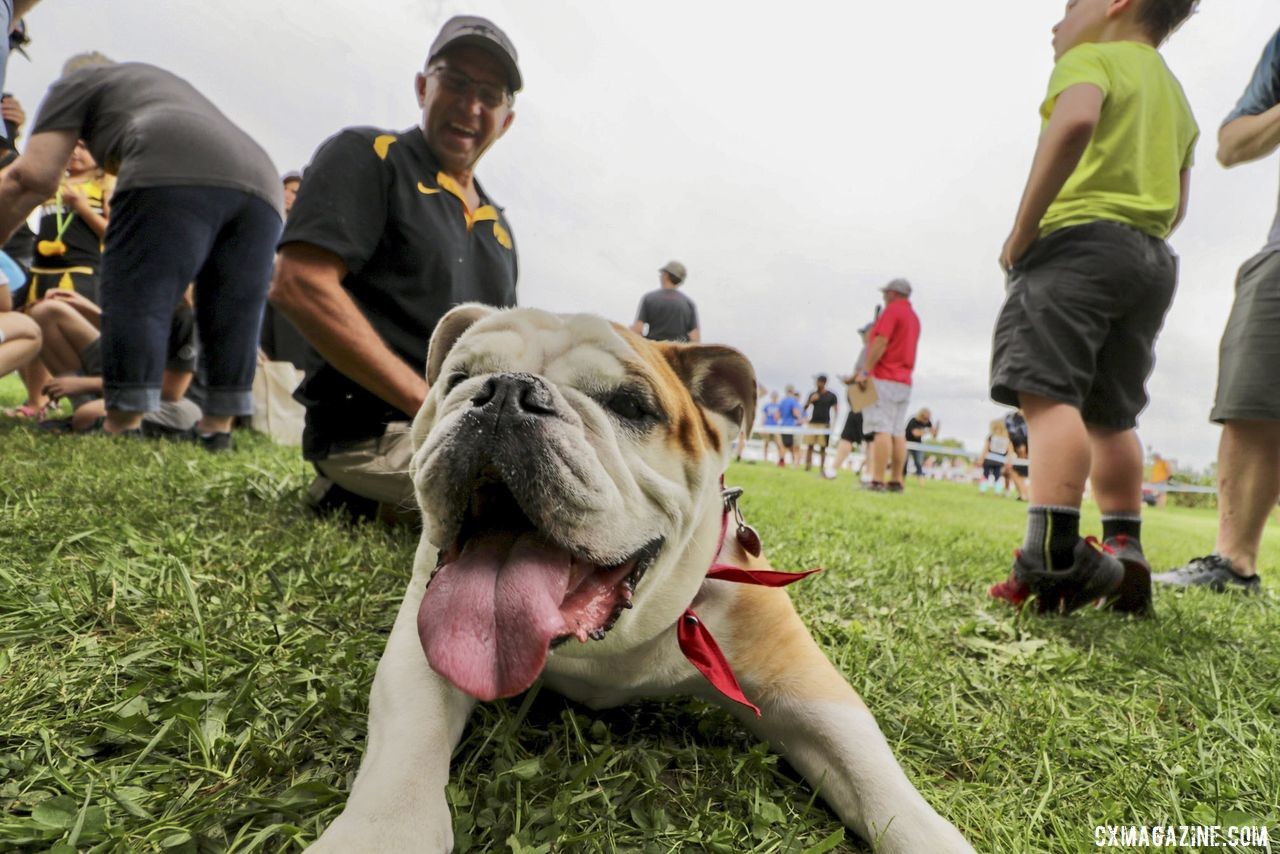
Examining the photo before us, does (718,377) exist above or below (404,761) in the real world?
above

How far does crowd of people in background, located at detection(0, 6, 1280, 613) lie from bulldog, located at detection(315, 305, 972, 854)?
740 millimetres

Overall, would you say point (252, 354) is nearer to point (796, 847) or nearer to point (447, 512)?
point (447, 512)

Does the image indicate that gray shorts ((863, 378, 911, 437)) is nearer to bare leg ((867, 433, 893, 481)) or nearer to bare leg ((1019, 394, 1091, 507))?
bare leg ((867, 433, 893, 481))

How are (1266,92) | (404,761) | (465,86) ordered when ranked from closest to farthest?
(404,761)
(465,86)
(1266,92)

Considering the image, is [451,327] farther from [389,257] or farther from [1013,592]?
[1013,592]

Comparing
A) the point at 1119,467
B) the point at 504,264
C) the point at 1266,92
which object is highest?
the point at 1266,92

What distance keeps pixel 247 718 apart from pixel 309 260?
1.77 meters

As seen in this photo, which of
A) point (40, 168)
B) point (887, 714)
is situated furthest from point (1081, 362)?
point (40, 168)

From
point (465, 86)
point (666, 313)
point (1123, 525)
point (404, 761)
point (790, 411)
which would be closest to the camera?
point (404, 761)

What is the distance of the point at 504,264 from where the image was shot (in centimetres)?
308

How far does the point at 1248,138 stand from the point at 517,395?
423 centimetres

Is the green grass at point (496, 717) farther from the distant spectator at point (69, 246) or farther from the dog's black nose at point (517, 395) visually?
the distant spectator at point (69, 246)

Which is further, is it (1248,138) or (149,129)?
(149,129)

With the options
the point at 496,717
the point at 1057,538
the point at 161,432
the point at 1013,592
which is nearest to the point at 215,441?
the point at 161,432
